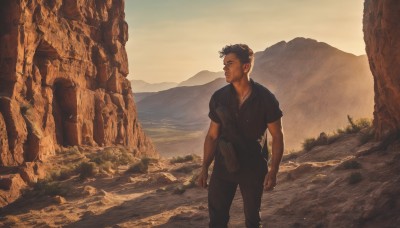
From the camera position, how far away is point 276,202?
7.54 metres

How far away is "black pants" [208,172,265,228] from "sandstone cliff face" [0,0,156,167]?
33.6 feet

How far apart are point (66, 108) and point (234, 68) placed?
17963 millimetres

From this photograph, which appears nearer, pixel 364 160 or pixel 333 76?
pixel 364 160

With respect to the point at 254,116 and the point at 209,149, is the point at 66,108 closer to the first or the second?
→ the point at 209,149

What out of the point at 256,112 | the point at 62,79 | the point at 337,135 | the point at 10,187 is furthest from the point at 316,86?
the point at 256,112

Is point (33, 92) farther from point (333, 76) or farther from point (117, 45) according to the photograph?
point (333, 76)

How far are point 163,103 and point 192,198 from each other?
344 ft

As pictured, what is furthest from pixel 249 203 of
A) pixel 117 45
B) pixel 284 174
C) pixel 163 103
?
pixel 163 103

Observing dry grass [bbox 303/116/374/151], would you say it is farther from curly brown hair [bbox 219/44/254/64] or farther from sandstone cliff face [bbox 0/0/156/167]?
curly brown hair [bbox 219/44/254/64]

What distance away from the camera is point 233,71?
3.76 m

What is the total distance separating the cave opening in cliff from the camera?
1991cm

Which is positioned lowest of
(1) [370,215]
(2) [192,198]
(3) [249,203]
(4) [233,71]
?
(2) [192,198]

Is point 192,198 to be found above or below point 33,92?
below

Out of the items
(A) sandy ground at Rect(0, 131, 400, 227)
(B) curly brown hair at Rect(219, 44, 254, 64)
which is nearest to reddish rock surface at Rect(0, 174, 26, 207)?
(A) sandy ground at Rect(0, 131, 400, 227)
